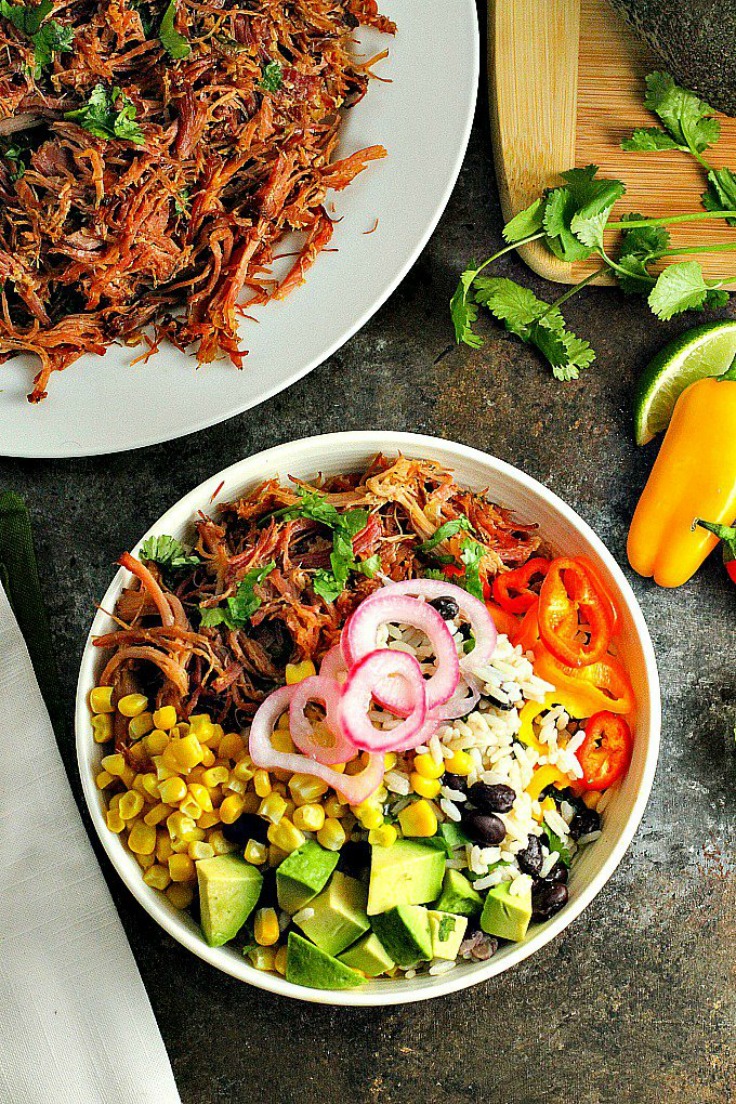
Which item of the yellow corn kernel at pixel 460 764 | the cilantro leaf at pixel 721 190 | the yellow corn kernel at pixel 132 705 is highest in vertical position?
the cilantro leaf at pixel 721 190

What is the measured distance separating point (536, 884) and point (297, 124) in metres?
1.99

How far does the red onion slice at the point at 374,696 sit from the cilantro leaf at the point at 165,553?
555 mm

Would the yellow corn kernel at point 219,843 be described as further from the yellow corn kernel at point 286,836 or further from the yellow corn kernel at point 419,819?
the yellow corn kernel at point 419,819

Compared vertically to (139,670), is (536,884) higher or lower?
lower

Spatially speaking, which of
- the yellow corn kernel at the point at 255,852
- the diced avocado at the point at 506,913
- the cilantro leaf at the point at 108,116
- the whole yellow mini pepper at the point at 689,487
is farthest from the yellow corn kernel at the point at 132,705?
the whole yellow mini pepper at the point at 689,487

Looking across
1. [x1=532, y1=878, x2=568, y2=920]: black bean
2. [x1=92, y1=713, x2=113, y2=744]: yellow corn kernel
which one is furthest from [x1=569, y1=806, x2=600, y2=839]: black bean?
[x1=92, y1=713, x2=113, y2=744]: yellow corn kernel

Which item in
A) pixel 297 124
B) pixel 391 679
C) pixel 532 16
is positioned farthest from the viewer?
pixel 532 16

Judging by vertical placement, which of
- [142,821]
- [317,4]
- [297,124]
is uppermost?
[317,4]

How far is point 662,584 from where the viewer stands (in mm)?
2865

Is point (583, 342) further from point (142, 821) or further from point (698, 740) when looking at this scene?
point (142, 821)

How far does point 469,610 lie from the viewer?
2377mm

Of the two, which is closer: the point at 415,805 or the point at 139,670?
the point at 415,805

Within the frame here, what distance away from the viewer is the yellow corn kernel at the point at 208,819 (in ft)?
7.52

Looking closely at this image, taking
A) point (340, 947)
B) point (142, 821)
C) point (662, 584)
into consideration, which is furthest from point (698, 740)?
point (142, 821)
